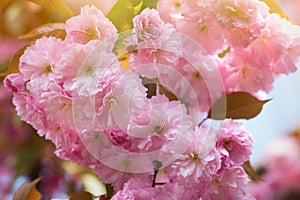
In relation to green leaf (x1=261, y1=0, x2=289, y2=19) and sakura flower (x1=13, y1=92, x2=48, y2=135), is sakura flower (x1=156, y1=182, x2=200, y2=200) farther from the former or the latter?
green leaf (x1=261, y1=0, x2=289, y2=19)

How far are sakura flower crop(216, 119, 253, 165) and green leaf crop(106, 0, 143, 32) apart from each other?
0.55ft

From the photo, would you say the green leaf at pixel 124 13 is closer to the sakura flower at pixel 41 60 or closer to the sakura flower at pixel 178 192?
the sakura flower at pixel 41 60

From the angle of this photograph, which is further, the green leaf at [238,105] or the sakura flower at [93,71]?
the green leaf at [238,105]

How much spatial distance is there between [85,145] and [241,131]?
173mm

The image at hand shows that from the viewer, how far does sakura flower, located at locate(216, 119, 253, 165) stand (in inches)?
24.8

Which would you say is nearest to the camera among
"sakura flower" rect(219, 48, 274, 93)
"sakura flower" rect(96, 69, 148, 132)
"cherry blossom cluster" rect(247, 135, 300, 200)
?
"sakura flower" rect(96, 69, 148, 132)

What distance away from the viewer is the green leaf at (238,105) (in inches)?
28.1

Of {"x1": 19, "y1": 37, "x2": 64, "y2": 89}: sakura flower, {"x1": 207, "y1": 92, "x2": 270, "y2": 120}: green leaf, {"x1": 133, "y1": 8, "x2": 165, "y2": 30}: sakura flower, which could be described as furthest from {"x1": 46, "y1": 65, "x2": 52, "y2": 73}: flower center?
{"x1": 207, "y1": 92, "x2": 270, "y2": 120}: green leaf

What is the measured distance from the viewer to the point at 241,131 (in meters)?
0.64

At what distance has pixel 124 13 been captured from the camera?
2.28 ft

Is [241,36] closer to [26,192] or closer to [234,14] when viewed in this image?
[234,14]

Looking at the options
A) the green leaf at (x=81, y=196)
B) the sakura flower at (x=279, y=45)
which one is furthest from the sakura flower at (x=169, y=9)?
the green leaf at (x=81, y=196)

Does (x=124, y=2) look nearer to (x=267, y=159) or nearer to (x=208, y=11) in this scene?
(x=208, y=11)

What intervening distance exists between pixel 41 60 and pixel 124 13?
4.9 inches
